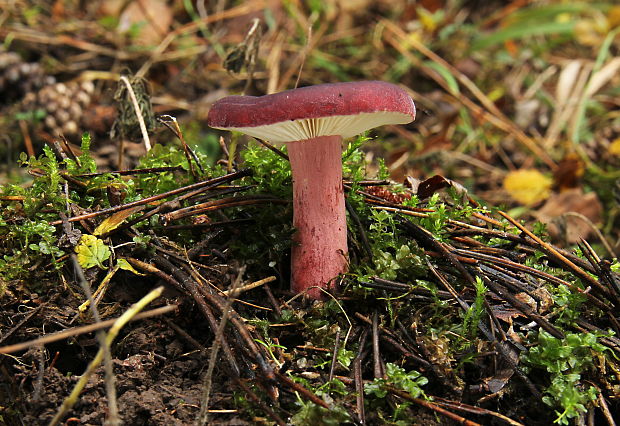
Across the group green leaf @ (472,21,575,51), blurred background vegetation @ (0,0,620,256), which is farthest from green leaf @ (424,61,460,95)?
green leaf @ (472,21,575,51)

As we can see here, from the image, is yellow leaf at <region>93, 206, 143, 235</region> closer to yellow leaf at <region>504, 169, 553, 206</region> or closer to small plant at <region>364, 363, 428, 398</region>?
small plant at <region>364, 363, 428, 398</region>

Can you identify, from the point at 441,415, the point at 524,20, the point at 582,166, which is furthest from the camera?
the point at 524,20

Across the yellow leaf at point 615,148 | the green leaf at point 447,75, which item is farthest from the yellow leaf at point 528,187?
the green leaf at point 447,75

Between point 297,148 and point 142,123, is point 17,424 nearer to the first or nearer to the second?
point 297,148

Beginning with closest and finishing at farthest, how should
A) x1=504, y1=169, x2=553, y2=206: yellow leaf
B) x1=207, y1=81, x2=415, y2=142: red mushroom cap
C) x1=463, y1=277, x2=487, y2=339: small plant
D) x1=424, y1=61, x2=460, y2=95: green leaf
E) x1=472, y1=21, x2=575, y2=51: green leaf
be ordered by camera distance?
1. x1=207, y1=81, x2=415, y2=142: red mushroom cap
2. x1=463, y1=277, x2=487, y2=339: small plant
3. x1=504, y1=169, x2=553, y2=206: yellow leaf
4. x1=424, y1=61, x2=460, y2=95: green leaf
5. x1=472, y1=21, x2=575, y2=51: green leaf

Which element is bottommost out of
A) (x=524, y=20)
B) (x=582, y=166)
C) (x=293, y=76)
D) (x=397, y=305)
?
(x=582, y=166)

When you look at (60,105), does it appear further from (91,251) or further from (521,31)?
(521,31)

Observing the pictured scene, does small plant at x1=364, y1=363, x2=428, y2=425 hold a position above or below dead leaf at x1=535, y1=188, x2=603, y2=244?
above

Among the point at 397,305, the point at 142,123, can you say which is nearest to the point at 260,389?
the point at 397,305
